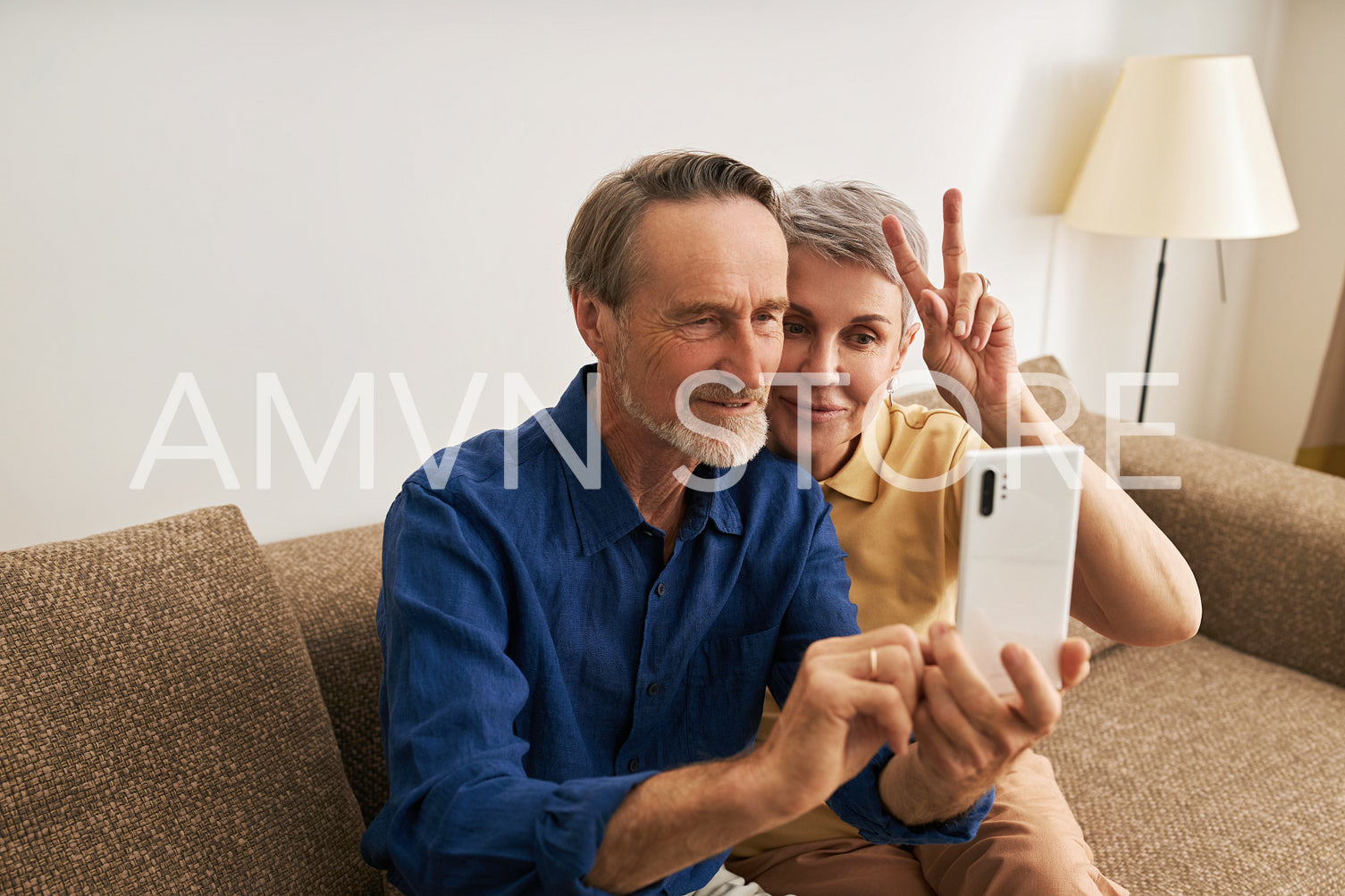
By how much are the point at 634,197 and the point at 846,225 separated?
29 centimetres

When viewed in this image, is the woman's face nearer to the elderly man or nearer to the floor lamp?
the elderly man

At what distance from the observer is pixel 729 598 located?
1.18 m

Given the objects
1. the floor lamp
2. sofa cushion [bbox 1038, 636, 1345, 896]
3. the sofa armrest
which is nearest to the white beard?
sofa cushion [bbox 1038, 636, 1345, 896]

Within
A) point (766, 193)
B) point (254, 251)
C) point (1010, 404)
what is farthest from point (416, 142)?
point (1010, 404)

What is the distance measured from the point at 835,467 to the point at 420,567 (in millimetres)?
607

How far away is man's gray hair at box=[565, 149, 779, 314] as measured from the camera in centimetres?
107

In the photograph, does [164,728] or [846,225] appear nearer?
[164,728]

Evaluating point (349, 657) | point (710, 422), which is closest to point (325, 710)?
point (349, 657)

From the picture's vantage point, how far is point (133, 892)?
1.04m

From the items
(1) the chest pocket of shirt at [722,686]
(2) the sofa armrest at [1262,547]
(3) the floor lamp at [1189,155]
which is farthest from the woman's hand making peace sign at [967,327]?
(3) the floor lamp at [1189,155]

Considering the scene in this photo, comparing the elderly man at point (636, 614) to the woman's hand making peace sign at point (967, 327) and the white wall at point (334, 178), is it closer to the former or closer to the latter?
the woman's hand making peace sign at point (967, 327)

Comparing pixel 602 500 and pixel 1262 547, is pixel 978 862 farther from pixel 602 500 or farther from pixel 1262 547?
pixel 1262 547

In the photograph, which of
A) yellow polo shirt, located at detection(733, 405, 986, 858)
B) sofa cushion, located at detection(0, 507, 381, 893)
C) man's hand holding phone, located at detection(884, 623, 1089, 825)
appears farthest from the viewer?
yellow polo shirt, located at detection(733, 405, 986, 858)

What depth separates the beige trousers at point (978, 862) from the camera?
4.02 ft
